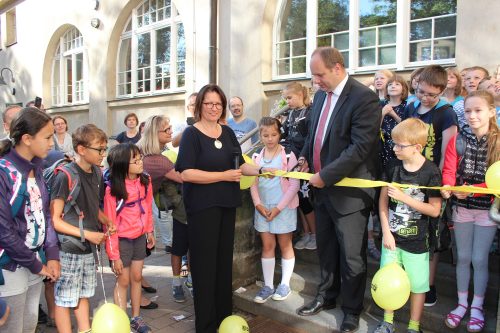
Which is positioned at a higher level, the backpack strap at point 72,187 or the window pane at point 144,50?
the window pane at point 144,50

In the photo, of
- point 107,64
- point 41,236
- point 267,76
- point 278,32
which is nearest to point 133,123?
point 267,76

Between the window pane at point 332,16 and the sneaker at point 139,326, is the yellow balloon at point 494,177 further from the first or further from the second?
the window pane at point 332,16

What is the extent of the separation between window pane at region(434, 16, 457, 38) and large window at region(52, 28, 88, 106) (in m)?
11.2

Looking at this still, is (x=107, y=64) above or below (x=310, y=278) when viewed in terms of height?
above

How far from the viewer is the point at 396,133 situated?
319cm

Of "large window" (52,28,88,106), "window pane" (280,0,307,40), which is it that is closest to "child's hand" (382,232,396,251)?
"window pane" (280,0,307,40)

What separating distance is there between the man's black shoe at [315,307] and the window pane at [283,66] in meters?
5.92

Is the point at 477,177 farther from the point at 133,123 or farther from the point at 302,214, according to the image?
the point at 133,123

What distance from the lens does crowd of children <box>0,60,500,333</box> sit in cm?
271

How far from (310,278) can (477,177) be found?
1.83 m

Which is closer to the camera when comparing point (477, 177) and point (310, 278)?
point (477, 177)

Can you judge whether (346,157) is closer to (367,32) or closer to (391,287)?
(391,287)

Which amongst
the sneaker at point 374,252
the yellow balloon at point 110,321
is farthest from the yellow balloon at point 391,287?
the yellow balloon at point 110,321

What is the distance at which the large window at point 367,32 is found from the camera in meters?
6.90
